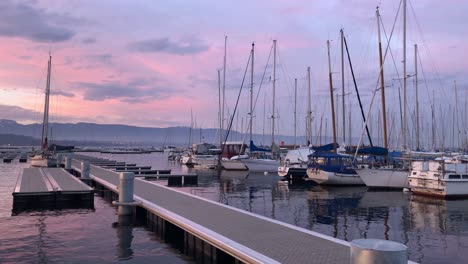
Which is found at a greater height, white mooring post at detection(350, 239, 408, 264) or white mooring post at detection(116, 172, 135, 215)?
white mooring post at detection(350, 239, 408, 264)

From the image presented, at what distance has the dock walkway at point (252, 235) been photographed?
9.13 m

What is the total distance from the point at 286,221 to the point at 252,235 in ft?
26.1

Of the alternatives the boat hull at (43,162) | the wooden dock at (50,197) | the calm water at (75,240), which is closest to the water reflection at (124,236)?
the calm water at (75,240)

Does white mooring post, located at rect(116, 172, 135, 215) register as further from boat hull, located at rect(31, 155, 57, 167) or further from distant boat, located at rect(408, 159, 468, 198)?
boat hull, located at rect(31, 155, 57, 167)

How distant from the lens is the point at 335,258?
8961 millimetres

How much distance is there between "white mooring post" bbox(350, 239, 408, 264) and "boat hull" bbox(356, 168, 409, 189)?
29.7 meters

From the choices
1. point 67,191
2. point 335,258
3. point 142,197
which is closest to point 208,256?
point 335,258

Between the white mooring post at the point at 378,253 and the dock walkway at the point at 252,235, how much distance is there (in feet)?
11.5

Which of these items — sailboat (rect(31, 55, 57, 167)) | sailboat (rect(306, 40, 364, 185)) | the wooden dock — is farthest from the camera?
sailboat (rect(31, 55, 57, 167))

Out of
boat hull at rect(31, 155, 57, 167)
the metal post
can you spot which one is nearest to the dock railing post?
the metal post

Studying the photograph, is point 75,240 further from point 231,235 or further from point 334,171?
point 334,171

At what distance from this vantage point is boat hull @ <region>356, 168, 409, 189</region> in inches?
1312

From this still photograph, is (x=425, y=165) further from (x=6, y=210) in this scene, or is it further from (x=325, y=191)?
(x=6, y=210)

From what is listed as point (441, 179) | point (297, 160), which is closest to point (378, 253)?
point (441, 179)
